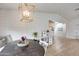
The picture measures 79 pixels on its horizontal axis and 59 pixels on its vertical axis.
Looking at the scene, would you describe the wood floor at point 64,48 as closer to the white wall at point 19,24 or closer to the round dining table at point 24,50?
the round dining table at point 24,50

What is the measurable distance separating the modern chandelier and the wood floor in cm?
47

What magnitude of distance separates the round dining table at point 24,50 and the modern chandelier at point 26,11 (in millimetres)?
302

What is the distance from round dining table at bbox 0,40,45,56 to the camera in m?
1.48

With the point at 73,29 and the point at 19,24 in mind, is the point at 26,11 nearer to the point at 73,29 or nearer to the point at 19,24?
the point at 19,24

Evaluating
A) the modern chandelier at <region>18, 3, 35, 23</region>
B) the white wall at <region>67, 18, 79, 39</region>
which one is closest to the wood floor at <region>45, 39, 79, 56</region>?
the white wall at <region>67, 18, 79, 39</region>

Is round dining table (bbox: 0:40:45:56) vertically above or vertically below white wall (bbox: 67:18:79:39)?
below

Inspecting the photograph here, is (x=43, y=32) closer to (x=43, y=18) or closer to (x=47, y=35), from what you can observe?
(x=47, y=35)

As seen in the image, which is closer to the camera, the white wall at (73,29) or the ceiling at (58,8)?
the ceiling at (58,8)

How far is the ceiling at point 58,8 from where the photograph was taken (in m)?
1.44

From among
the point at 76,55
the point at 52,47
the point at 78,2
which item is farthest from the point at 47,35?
the point at 78,2

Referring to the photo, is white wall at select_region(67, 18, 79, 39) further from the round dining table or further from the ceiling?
the round dining table

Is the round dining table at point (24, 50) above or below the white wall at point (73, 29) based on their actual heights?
below

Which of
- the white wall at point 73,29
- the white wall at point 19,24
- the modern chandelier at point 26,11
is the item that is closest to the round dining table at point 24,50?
the white wall at point 19,24

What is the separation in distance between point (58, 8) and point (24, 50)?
70 centimetres
